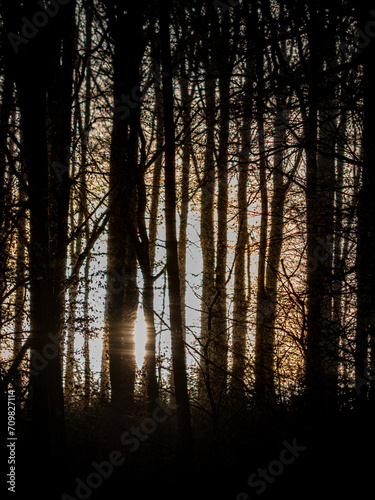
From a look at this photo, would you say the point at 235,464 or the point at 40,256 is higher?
the point at 40,256

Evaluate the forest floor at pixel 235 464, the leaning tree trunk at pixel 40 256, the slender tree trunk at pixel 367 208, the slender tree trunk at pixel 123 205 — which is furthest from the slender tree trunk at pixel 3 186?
the slender tree trunk at pixel 367 208

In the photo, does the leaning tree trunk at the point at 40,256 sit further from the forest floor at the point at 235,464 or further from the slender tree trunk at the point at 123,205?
the slender tree trunk at the point at 123,205

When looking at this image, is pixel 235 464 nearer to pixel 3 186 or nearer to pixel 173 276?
pixel 173 276

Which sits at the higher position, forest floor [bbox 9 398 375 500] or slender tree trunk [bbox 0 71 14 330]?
slender tree trunk [bbox 0 71 14 330]

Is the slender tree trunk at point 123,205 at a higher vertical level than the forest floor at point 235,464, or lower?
higher

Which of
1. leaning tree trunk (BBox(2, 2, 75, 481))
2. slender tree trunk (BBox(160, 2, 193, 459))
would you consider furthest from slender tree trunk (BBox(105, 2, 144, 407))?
slender tree trunk (BBox(160, 2, 193, 459))

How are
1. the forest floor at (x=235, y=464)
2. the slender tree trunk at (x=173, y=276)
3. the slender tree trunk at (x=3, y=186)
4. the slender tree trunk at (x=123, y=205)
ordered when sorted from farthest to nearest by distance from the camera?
the slender tree trunk at (x=123, y=205)
the slender tree trunk at (x=3, y=186)
the slender tree trunk at (x=173, y=276)
the forest floor at (x=235, y=464)

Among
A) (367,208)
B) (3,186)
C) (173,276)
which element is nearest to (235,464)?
(173,276)

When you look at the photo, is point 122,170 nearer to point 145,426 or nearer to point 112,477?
point 145,426

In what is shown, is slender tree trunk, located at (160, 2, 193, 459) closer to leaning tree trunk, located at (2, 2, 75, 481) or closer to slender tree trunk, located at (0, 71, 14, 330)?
leaning tree trunk, located at (2, 2, 75, 481)

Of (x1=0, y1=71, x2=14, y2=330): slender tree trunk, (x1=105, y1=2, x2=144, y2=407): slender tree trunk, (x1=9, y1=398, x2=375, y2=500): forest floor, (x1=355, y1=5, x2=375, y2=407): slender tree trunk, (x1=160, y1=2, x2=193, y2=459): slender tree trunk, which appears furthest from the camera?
(x1=105, y1=2, x2=144, y2=407): slender tree trunk

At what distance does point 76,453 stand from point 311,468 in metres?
4.02

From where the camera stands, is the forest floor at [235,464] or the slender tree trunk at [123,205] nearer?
the forest floor at [235,464]

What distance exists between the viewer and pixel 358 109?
4.73 m
